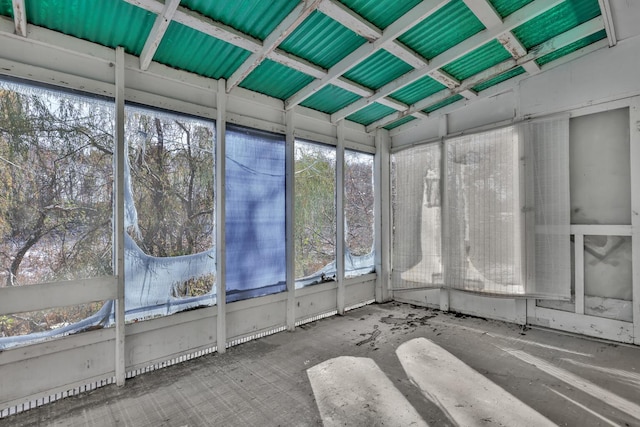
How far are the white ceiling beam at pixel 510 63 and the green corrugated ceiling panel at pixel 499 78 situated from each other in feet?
0.82

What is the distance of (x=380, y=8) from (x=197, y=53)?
1704mm

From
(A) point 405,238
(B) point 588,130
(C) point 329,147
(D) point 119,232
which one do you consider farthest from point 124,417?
(B) point 588,130

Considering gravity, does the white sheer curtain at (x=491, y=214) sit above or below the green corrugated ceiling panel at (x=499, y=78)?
below

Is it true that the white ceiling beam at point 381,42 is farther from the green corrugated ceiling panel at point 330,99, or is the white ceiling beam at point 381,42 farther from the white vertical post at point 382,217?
the white vertical post at point 382,217

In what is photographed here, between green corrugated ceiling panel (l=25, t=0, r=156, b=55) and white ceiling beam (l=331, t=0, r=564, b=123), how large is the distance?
99.3 inches

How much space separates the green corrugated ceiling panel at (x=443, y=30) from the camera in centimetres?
268

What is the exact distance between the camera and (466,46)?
302 cm

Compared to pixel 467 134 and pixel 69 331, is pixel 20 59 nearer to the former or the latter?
pixel 69 331

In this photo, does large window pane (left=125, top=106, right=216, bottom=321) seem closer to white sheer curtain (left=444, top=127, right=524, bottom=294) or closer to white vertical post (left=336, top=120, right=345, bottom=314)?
white vertical post (left=336, top=120, right=345, bottom=314)

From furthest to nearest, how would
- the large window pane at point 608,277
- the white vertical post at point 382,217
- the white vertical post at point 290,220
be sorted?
1. the white vertical post at point 382,217
2. the white vertical post at point 290,220
3. the large window pane at point 608,277

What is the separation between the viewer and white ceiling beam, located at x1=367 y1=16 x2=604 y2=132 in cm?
295

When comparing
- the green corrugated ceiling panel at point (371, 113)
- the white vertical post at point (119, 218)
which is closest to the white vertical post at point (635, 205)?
the green corrugated ceiling panel at point (371, 113)

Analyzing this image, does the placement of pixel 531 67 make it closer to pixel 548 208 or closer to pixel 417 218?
pixel 548 208

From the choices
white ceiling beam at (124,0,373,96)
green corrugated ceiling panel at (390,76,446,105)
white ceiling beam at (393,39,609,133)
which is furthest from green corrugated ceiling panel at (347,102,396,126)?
white ceiling beam at (124,0,373,96)
